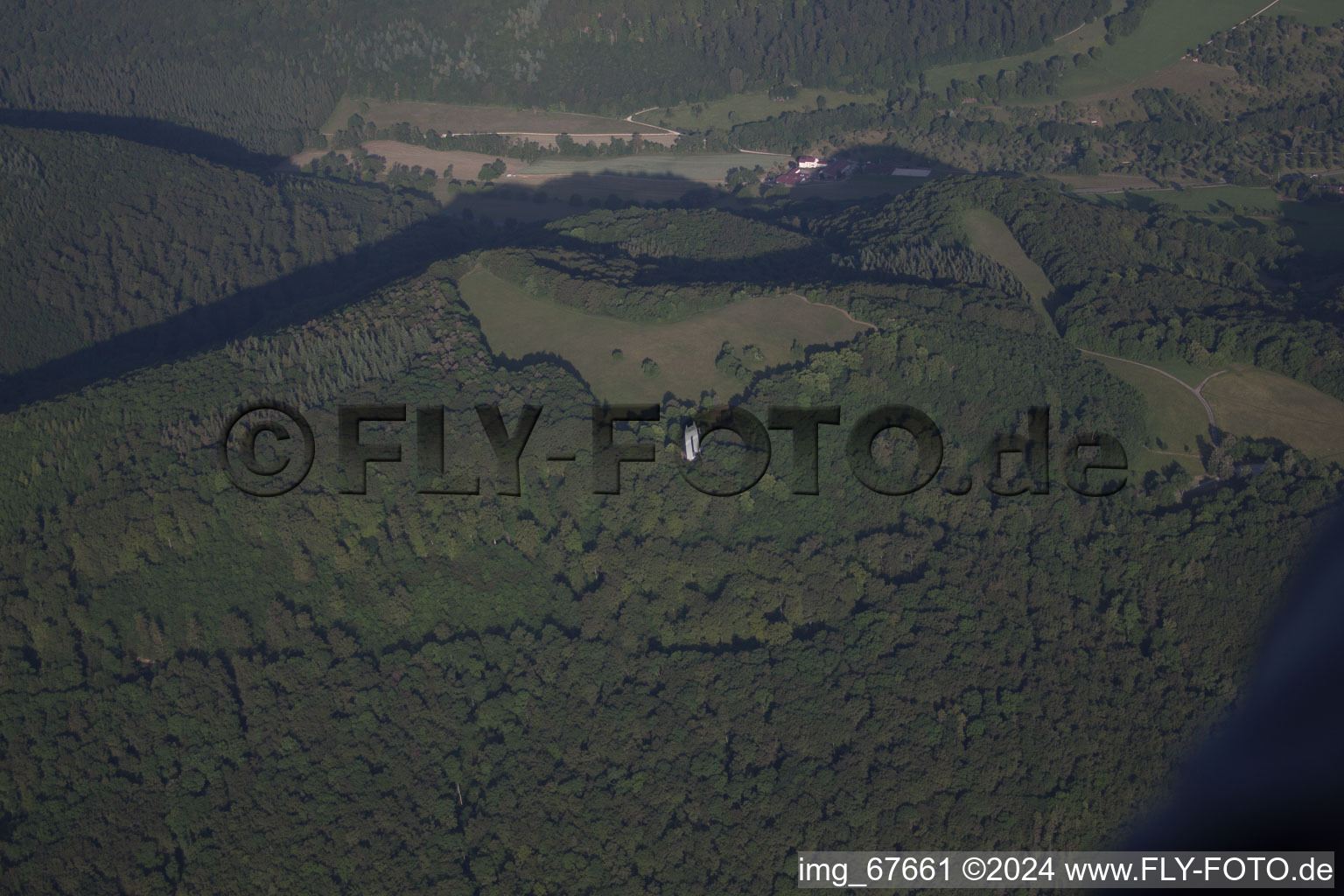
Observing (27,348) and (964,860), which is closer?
(964,860)

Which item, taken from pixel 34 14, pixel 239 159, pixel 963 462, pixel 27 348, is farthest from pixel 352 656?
pixel 34 14

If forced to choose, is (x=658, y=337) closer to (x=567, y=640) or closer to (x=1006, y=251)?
(x=567, y=640)

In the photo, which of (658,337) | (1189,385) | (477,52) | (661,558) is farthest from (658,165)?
(661,558)

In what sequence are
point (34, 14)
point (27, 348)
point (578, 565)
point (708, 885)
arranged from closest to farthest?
point (708, 885), point (578, 565), point (27, 348), point (34, 14)

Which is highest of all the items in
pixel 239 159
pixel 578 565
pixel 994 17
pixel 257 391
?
pixel 994 17

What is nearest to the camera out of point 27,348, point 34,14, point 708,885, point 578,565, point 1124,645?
point 708,885

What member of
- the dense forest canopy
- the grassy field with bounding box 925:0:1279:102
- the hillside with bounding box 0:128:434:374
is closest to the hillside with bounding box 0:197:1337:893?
the dense forest canopy

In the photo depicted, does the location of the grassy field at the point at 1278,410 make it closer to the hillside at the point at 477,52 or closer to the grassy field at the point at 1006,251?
the grassy field at the point at 1006,251

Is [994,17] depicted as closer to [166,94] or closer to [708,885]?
[166,94]
